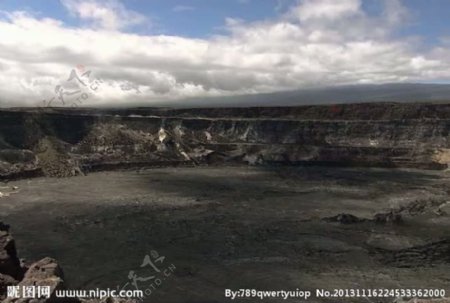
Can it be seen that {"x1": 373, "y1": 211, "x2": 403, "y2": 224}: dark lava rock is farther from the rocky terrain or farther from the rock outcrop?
the rock outcrop

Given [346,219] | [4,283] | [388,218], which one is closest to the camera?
[4,283]

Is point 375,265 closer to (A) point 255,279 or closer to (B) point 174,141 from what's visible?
(A) point 255,279

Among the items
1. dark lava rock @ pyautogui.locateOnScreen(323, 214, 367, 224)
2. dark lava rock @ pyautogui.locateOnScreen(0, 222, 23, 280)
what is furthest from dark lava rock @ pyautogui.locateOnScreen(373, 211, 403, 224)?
dark lava rock @ pyautogui.locateOnScreen(0, 222, 23, 280)

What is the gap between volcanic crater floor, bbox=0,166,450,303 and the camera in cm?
4019

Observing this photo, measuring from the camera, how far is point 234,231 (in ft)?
178

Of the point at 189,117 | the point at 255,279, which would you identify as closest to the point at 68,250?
the point at 255,279

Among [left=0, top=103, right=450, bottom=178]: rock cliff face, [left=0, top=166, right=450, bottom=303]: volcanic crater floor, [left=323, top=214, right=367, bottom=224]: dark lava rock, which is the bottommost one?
[left=0, top=166, right=450, bottom=303]: volcanic crater floor

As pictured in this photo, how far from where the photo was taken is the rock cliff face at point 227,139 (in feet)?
341

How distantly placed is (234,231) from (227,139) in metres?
69.4

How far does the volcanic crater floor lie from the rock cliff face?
598 inches

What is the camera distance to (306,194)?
246ft

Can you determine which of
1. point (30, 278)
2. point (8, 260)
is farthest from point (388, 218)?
point (30, 278)

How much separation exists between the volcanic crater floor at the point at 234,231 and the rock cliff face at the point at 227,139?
1518cm

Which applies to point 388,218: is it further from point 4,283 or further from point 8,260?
point 4,283
